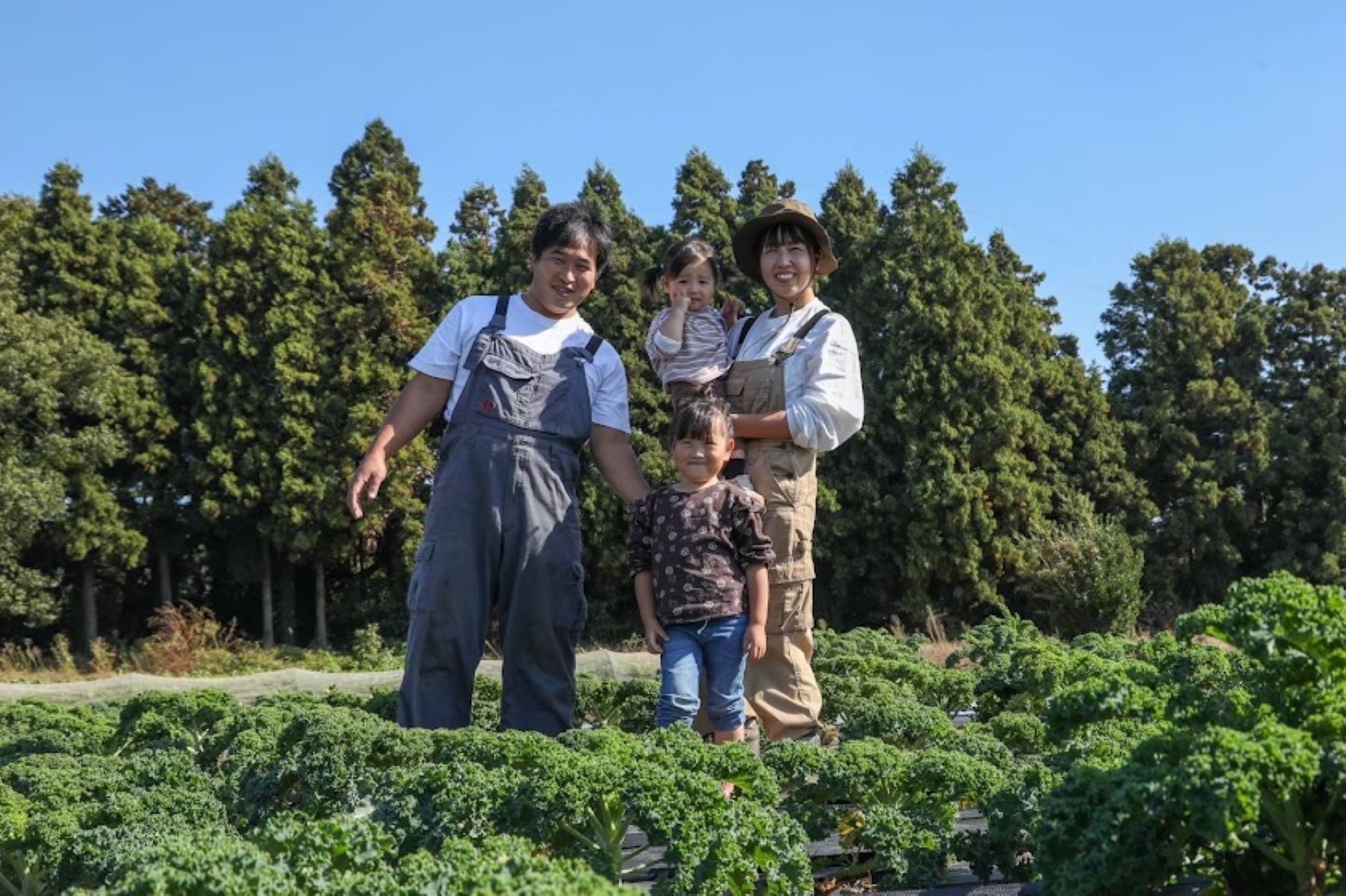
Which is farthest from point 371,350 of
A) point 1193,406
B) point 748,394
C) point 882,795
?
point 882,795

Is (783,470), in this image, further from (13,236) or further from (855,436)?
(13,236)

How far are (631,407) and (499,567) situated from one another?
1765cm

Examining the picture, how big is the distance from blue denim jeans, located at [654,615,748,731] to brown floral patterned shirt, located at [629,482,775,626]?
51mm

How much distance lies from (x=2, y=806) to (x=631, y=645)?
14539mm

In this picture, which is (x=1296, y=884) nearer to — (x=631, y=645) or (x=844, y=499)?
(x=631, y=645)

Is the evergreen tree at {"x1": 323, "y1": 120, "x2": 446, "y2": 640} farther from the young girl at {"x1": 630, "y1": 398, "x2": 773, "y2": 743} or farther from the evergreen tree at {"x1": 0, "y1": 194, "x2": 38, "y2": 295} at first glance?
the young girl at {"x1": 630, "y1": 398, "x2": 773, "y2": 743}

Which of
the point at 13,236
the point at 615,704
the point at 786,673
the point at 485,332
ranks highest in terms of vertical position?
the point at 13,236

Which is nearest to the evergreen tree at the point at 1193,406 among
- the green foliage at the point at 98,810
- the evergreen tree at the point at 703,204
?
the evergreen tree at the point at 703,204

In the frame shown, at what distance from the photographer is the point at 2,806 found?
313 centimetres

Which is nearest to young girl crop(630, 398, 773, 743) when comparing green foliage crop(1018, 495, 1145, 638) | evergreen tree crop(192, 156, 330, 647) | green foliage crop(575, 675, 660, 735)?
green foliage crop(575, 675, 660, 735)

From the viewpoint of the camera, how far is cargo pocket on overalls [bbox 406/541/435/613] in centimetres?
416

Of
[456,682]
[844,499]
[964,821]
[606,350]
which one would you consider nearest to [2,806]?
[456,682]

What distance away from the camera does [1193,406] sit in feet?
76.3

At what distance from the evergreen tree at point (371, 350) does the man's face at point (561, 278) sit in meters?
16.8
